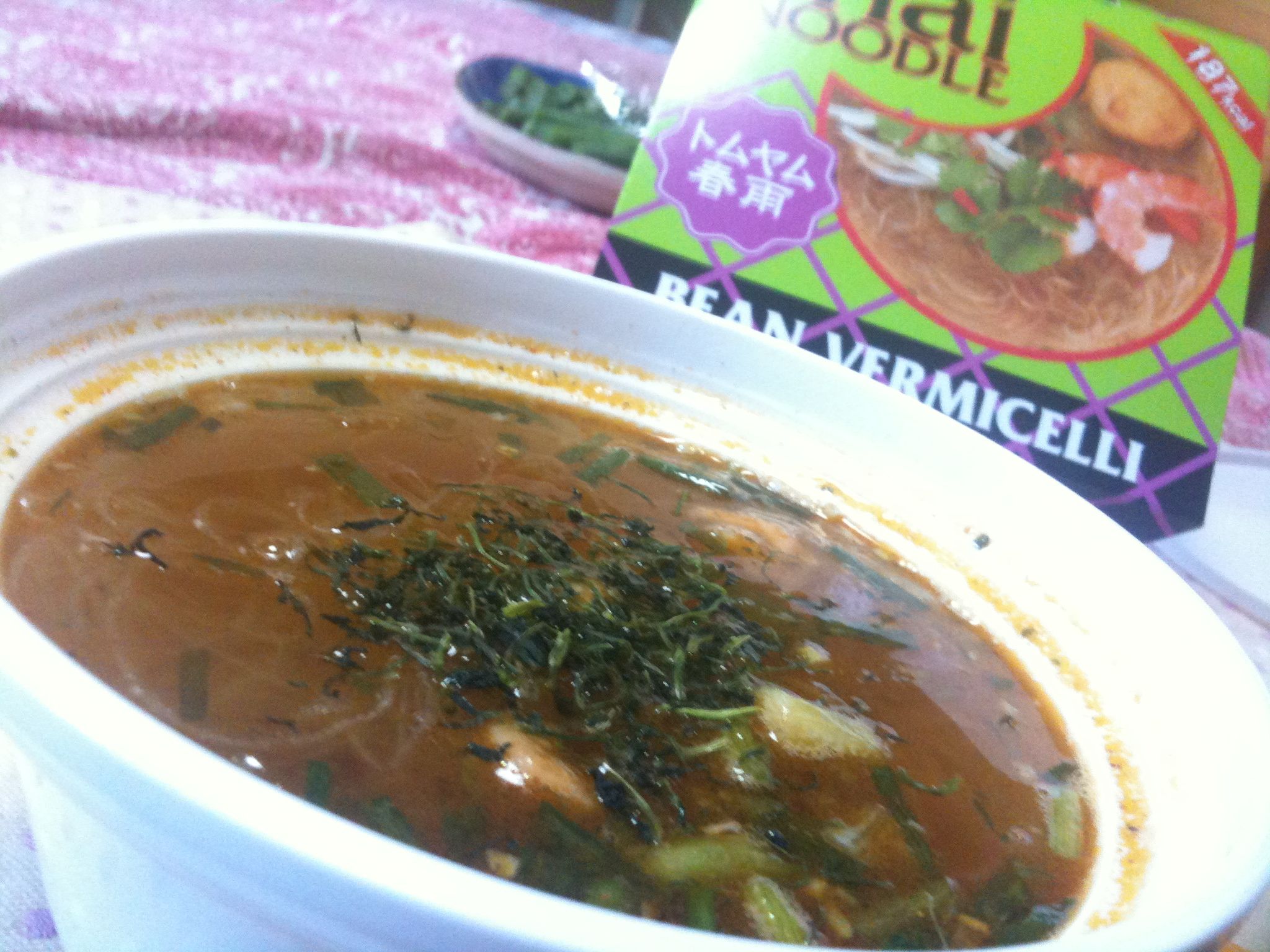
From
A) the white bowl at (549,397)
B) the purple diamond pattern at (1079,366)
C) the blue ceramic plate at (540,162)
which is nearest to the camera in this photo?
the white bowl at (549,397)

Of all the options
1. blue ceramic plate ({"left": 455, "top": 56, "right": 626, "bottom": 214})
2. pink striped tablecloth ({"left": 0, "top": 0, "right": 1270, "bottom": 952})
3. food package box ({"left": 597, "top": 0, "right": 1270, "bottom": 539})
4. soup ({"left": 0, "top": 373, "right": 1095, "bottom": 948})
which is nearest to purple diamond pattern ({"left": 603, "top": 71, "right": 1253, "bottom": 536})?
food package box ({"left": 597, "top": 0, "right": 1270, "bottom": 539})

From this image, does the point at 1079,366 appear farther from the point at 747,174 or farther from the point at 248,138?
the point at 248,138

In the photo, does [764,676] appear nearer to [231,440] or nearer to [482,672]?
[482,672]

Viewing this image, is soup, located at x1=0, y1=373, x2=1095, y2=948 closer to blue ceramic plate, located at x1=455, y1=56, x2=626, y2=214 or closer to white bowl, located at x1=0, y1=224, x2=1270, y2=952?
white bowl, located at x1=0, y1=224, x2=1270, y2=952

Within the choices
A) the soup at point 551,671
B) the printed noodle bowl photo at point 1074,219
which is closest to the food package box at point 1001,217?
the printed noodle bowl photo at point 1074,219

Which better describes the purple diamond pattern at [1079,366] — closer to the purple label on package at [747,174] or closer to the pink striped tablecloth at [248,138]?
the purple label on package at [747,174]

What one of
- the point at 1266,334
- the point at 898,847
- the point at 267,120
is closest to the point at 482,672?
the point at 898,847
